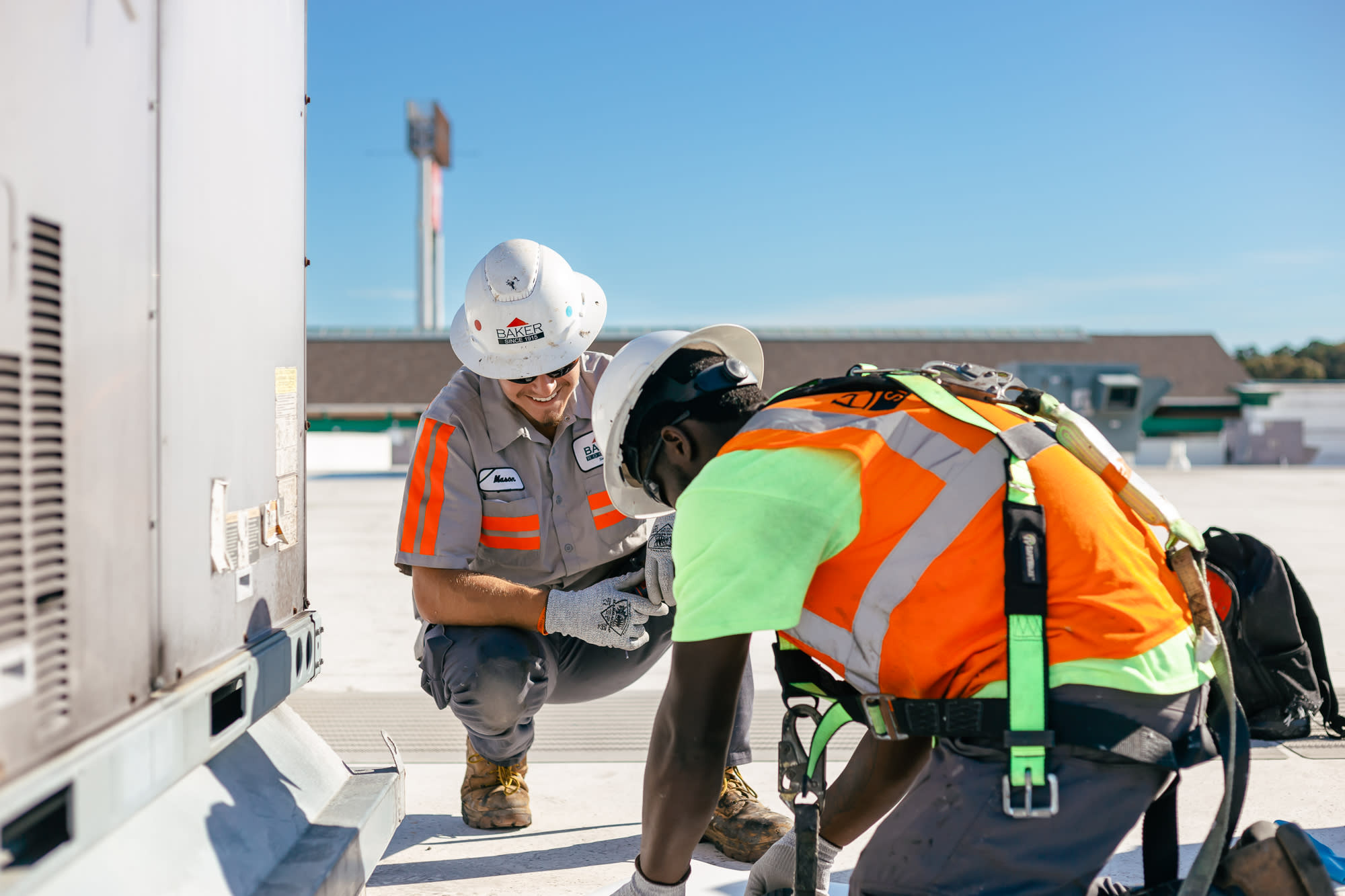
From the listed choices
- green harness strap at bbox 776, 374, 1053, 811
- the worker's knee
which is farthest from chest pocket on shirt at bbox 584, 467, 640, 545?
green harness strap at bbox 776, 374, 1053, 811

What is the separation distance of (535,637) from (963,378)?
1.48 meters

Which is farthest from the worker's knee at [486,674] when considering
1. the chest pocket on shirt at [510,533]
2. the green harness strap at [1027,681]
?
the green harness strap at [1027,681]

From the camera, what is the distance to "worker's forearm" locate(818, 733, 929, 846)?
2.00 m

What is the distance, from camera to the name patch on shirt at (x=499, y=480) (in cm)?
268

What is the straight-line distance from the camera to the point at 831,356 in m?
31.5

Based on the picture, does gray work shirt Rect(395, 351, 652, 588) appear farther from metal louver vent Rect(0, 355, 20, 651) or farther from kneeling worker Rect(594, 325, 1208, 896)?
metal louver vent Rect(0, 355, 20, 651)

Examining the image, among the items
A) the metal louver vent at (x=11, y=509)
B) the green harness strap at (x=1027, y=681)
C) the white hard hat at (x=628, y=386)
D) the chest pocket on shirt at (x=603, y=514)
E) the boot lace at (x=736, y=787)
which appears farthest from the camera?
the chest pocket on shirt at (x=603, y=514)

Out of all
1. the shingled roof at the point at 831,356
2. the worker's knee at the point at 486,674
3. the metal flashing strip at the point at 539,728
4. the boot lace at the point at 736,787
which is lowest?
the metal flashing strip at the point at 539,728

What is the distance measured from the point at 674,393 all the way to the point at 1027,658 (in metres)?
0.78

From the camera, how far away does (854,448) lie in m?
1.48

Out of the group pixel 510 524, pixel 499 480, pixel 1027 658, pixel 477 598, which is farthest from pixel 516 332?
pixel 1027 658

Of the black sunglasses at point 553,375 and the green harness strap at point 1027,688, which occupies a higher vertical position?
the black sunglasses at point 553,375

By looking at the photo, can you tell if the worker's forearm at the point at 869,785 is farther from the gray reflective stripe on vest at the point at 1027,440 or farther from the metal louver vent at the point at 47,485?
the metal louver vent at the point at 47,485

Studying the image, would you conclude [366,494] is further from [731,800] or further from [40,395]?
[40,395]
